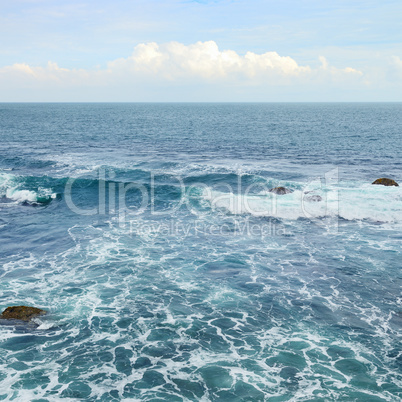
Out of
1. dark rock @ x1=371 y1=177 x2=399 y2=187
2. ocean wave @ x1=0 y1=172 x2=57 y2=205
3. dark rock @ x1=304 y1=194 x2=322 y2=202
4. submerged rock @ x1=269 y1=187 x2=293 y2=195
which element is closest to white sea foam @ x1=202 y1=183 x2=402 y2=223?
dark rock @ x1=304 y1=194 x2=322 y2=202

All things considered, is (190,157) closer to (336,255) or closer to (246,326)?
(336,255)

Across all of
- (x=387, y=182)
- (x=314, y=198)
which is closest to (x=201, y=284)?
(x=314, y=198)

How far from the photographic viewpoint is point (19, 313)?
2194 cm

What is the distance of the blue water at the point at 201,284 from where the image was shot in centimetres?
1784

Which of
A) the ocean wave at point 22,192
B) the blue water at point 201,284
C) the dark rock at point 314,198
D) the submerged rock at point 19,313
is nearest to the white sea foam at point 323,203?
the dark rock at point 314,198

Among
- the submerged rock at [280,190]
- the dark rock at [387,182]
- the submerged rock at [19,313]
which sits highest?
the dark rock at [387,182]

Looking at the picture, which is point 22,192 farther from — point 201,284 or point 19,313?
point 201,284

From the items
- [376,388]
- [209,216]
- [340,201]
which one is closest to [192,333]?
[376,388]

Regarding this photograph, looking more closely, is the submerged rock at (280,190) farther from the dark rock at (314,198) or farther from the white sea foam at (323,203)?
the dark rock at (314,198)

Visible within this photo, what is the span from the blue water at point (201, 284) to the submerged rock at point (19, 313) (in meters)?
0.64

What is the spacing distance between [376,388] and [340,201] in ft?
93.0

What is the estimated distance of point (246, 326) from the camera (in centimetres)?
2194

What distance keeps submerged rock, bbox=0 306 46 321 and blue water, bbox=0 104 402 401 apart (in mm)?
643

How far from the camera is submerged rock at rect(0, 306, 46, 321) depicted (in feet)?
71.6
